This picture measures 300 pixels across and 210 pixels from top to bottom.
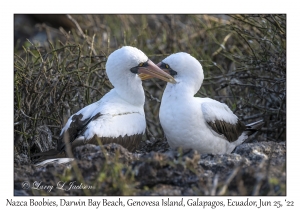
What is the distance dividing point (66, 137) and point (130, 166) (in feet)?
3.84

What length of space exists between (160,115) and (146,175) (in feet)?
3.90

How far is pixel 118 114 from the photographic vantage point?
6.12 m

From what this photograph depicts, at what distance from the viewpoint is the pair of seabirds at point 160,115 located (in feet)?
19.5

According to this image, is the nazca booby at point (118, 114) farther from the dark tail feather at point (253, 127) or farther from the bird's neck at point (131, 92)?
the dark tail feather at point (253, 127)

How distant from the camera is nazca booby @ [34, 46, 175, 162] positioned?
5871mm

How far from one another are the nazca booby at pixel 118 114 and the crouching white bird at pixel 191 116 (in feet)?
0.49

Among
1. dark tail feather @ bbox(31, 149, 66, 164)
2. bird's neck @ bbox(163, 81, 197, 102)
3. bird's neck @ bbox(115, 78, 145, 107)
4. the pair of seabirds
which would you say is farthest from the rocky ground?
bird's neck @ bbox(115, 78, 145, 107)

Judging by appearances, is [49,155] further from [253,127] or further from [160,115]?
[253,127]

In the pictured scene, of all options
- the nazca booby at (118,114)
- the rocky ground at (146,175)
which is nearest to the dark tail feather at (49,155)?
the nazca booby at (118,114)

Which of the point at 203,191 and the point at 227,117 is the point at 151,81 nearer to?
the point at 227,117

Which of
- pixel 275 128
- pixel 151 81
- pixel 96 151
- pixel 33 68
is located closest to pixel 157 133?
pixel 151 81

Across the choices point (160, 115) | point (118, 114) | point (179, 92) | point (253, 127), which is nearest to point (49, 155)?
point (118, 114)
